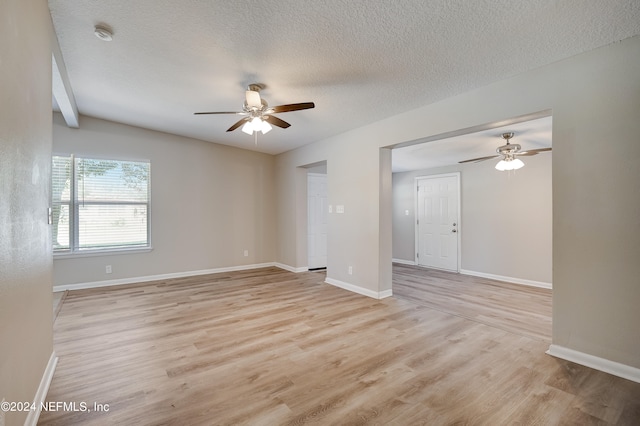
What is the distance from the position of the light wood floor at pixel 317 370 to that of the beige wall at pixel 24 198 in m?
0.53

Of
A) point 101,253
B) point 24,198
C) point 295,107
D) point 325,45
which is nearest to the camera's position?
point 24,198

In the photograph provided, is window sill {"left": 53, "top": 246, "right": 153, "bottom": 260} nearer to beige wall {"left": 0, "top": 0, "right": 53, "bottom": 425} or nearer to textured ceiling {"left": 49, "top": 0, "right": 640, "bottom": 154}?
textured ceiling {"left": 49, "top": 0, "right": 640, "bottom": 154}

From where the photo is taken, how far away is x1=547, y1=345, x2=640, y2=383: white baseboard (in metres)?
2.16

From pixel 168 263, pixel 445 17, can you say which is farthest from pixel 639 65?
pixel 168 263

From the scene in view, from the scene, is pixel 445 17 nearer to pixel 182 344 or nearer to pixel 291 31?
pixel 291 31

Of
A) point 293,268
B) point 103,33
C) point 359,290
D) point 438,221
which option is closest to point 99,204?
point 103,33

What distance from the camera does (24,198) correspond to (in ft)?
5.20

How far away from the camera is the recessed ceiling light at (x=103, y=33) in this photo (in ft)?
7.98

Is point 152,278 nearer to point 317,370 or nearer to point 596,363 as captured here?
point 317,370

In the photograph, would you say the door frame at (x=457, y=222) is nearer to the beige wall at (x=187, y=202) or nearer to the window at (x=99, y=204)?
the beige wall at (x=187, y=202)

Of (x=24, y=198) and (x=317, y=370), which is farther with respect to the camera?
(x=317, y=370)

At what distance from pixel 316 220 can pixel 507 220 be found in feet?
12.7

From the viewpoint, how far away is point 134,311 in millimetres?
3701

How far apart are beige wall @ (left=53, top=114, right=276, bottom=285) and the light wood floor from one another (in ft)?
4.80
